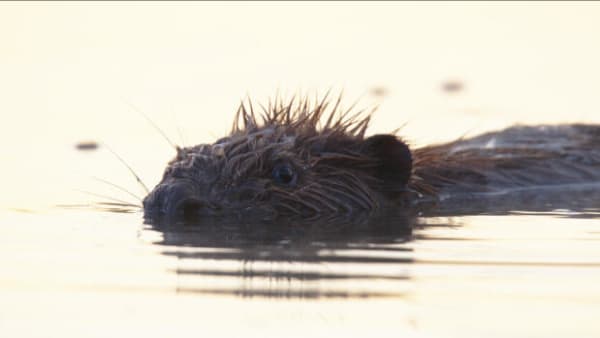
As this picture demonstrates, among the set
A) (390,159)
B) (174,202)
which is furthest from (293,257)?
(390,159)

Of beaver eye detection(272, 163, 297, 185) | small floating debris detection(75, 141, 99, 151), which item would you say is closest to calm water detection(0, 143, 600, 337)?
beaver eye detection(272, 163, 297, 185)

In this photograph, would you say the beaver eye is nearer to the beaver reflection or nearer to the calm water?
the beaver reflection

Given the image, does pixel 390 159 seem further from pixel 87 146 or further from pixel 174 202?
pixel 87 146

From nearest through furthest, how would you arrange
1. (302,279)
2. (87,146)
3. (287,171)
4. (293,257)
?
(302,279) → (293,257) → (287,171) → (87,146)

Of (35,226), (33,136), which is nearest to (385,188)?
(35,226)

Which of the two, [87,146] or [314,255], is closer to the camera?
[314,255]

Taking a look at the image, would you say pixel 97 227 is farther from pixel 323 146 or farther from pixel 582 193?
pixel 582 193

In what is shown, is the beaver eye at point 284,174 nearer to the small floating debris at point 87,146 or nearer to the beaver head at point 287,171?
the beaver head at point 287,171
